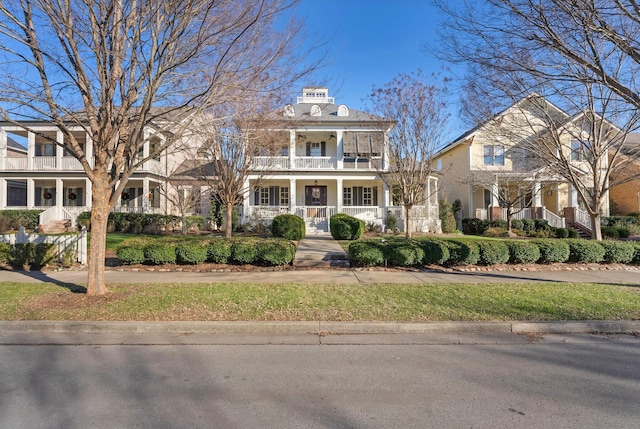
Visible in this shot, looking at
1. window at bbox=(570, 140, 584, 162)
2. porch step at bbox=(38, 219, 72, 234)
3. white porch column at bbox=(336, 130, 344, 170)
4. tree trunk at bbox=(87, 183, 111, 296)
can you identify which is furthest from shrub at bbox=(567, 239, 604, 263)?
porch step at bbox=(38, 219, 72, 234)

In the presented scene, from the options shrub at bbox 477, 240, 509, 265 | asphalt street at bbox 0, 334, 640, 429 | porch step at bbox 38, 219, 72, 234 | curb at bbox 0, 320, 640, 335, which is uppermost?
porch step at bbox 38, 219, 72, 234

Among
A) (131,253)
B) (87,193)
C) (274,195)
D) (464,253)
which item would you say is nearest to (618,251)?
(464,253)

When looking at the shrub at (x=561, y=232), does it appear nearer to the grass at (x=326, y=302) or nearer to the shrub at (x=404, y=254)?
the grass at (x=326, y=302)

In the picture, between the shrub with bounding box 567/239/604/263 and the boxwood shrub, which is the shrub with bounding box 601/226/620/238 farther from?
the boxwood shrub

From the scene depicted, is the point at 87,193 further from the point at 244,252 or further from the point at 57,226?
the point at 244,252

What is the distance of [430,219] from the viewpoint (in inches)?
881

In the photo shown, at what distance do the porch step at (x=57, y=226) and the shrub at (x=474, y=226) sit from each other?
2587 centimetres

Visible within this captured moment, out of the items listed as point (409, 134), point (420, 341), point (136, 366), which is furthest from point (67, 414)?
point (409, 134)

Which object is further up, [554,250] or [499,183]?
[499,183]

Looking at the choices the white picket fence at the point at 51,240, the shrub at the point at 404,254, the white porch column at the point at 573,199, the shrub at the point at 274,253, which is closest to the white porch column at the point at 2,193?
the white picket fence at the point at 51,240

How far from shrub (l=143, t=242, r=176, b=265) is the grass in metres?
2.61

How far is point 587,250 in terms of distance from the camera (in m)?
11.2

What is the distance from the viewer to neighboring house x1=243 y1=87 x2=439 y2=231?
22359 millimetres

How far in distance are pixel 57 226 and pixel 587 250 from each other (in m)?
26.7
